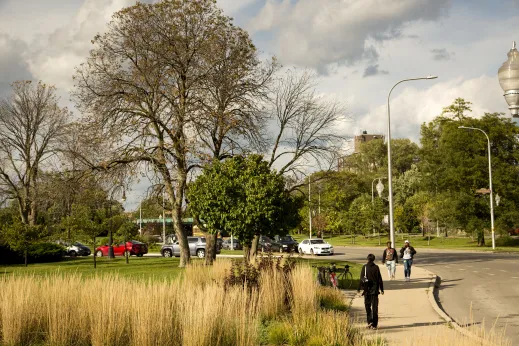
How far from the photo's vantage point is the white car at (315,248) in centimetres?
4581

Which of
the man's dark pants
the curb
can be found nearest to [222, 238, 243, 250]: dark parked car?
the curb

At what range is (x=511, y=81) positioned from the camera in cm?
602

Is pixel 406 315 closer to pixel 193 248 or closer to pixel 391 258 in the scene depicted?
pixel 391 258

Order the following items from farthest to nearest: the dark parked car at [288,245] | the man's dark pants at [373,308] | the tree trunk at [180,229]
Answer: the dark parked car at [288,245], the tree trunk at [180,229], the man's dark pants at [373,308]

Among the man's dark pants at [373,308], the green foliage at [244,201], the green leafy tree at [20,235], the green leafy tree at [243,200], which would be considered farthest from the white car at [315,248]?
the man's dark pants at [373,308]

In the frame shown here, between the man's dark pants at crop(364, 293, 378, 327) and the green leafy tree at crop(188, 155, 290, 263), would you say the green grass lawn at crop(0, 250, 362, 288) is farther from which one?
the man's dark pants at crop(364, 293, 378, 327)

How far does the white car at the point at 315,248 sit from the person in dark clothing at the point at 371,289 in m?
33.0

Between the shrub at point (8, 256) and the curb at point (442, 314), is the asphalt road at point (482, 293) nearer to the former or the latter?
the curb at point (442, 314)

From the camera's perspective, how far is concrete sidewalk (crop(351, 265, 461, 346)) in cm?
1005

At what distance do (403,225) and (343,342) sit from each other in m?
69.2

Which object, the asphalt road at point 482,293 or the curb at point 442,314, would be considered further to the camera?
the asphalt road at point 482,293

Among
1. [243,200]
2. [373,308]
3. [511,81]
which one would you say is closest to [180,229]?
[243,200]

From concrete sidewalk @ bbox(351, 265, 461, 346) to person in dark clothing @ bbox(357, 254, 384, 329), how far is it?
0.69 feet

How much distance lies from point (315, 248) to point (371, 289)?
33.9 metres
